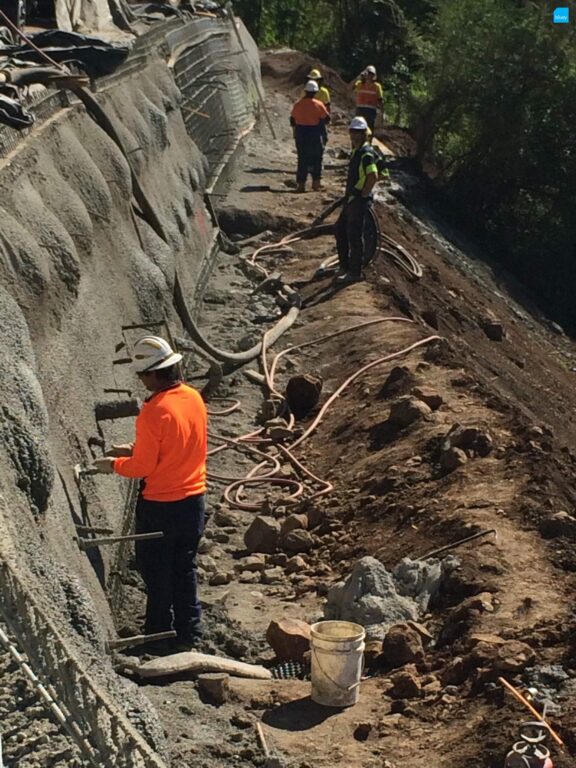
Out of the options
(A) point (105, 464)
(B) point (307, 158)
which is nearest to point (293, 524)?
(A) point (105, 464)

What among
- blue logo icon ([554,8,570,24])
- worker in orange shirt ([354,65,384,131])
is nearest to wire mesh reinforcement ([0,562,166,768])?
worker in orange shirt ([354,65,384,131])

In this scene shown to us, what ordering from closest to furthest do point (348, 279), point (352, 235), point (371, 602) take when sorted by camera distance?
1. point (371, 602)
2. point (352, 235)
3. point (348, 279)

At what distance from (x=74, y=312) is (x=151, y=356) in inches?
83.3

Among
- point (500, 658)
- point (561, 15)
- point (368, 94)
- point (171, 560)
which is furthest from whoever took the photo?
point (561, 15)

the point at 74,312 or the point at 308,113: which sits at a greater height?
the point at 74,312

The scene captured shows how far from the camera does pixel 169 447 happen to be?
7523mm

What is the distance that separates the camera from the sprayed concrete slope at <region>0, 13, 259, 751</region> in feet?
20.2

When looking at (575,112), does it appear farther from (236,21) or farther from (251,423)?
(251,423)

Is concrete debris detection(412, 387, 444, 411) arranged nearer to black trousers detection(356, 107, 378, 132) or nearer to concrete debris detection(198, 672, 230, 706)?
concrete debris detection(198, 672, 230, 706)

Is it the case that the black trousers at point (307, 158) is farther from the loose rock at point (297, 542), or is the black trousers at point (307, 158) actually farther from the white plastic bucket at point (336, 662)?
the white plastic bucket at point (336, 662)

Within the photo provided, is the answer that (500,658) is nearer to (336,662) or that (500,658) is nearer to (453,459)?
(336,662)

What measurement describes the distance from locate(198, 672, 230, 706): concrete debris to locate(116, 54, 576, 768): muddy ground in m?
0.07

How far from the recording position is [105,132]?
12.8m

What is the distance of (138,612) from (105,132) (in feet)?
18.7
